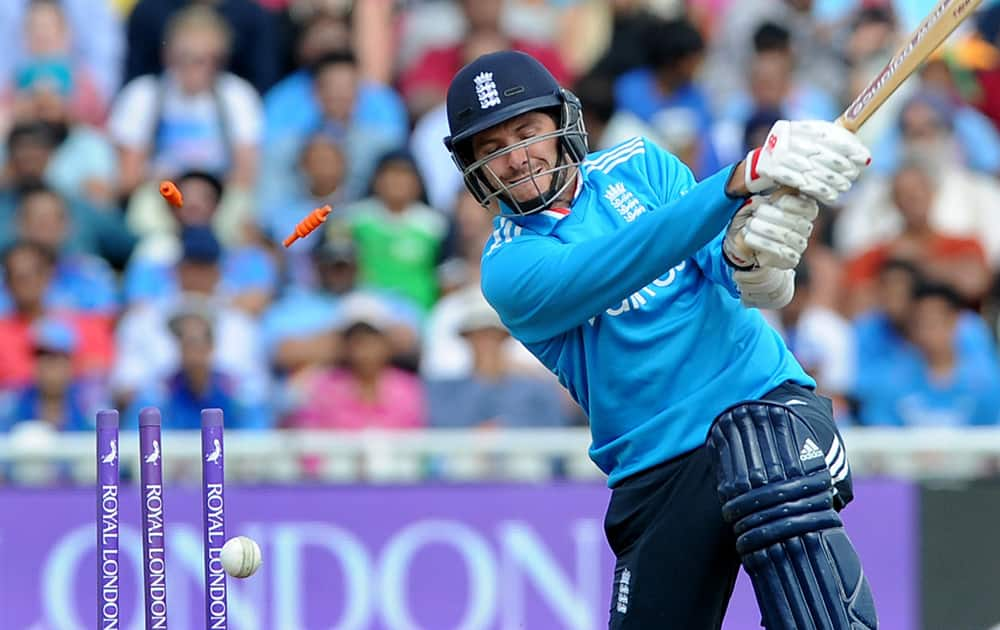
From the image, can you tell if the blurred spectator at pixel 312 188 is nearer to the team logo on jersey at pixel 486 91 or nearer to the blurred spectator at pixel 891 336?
the blurred spectator at pixel 891 336

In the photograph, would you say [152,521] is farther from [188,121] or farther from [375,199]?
[188,121]

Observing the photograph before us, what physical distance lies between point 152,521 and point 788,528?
56.4 inches

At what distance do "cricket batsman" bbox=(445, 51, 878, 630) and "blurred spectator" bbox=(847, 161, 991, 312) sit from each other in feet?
13.5

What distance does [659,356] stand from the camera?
4352mm

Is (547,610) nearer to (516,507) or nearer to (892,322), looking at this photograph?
(516,507)

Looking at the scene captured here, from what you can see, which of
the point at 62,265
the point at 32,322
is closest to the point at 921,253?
the point at 62,265

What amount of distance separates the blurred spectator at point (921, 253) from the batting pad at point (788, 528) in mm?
4423

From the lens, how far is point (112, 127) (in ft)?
30.1

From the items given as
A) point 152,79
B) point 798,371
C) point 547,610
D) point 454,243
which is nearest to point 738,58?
point 454,243

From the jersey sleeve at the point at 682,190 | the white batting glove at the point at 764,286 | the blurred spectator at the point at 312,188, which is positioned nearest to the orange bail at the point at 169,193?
the jersey sleeve at the point at 682,190

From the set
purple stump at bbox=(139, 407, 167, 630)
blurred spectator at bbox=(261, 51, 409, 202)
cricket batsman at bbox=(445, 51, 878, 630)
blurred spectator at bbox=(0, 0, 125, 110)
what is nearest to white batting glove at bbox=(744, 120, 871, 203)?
cricket batsman at bbox=(445, 51, 878, 630)

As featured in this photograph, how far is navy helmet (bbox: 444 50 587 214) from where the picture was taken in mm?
4383

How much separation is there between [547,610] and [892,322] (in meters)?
2.12

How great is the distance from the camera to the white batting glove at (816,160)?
380cm
